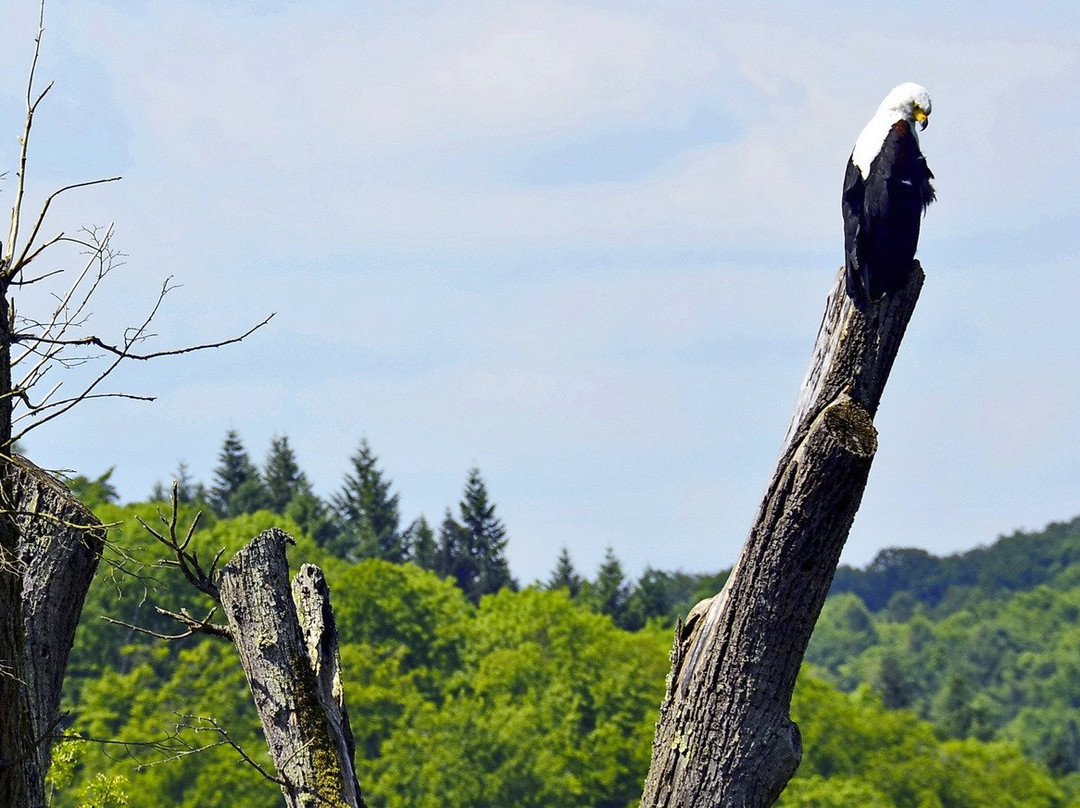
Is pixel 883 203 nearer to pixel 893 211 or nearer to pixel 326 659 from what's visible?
pixel 893 211

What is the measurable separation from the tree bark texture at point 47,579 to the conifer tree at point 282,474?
3467 inches

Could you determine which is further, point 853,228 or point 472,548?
point 472,548

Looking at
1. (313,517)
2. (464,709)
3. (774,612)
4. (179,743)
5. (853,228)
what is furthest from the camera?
(313,517)

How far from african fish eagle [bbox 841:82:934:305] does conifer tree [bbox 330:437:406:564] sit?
85.7 metres

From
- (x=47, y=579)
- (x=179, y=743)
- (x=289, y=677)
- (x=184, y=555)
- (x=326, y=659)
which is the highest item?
(x=184, y=555)

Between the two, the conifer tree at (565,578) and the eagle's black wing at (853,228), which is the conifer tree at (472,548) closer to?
the conifer tree at (565,578)

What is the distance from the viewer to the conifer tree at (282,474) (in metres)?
96.0

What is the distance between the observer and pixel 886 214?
7.66m

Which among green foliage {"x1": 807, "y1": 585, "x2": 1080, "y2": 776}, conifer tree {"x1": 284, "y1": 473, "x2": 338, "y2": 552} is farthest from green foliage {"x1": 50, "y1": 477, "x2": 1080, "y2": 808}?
green foliage {"x1": 807, "y1": 585, "x2": 1080, "y2": 776}

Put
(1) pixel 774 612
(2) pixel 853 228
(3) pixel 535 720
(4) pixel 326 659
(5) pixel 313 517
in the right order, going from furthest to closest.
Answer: (5) pixel 313 517 < (3) pixel 535 720 < (4) pixel 326 659 < (2) pixel 853 228 < (1) pixel 774 612

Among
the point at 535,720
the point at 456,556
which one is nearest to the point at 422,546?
the point at 456,556

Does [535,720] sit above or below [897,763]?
below

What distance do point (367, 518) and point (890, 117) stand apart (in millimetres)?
87738

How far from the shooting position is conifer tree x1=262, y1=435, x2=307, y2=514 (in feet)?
315
